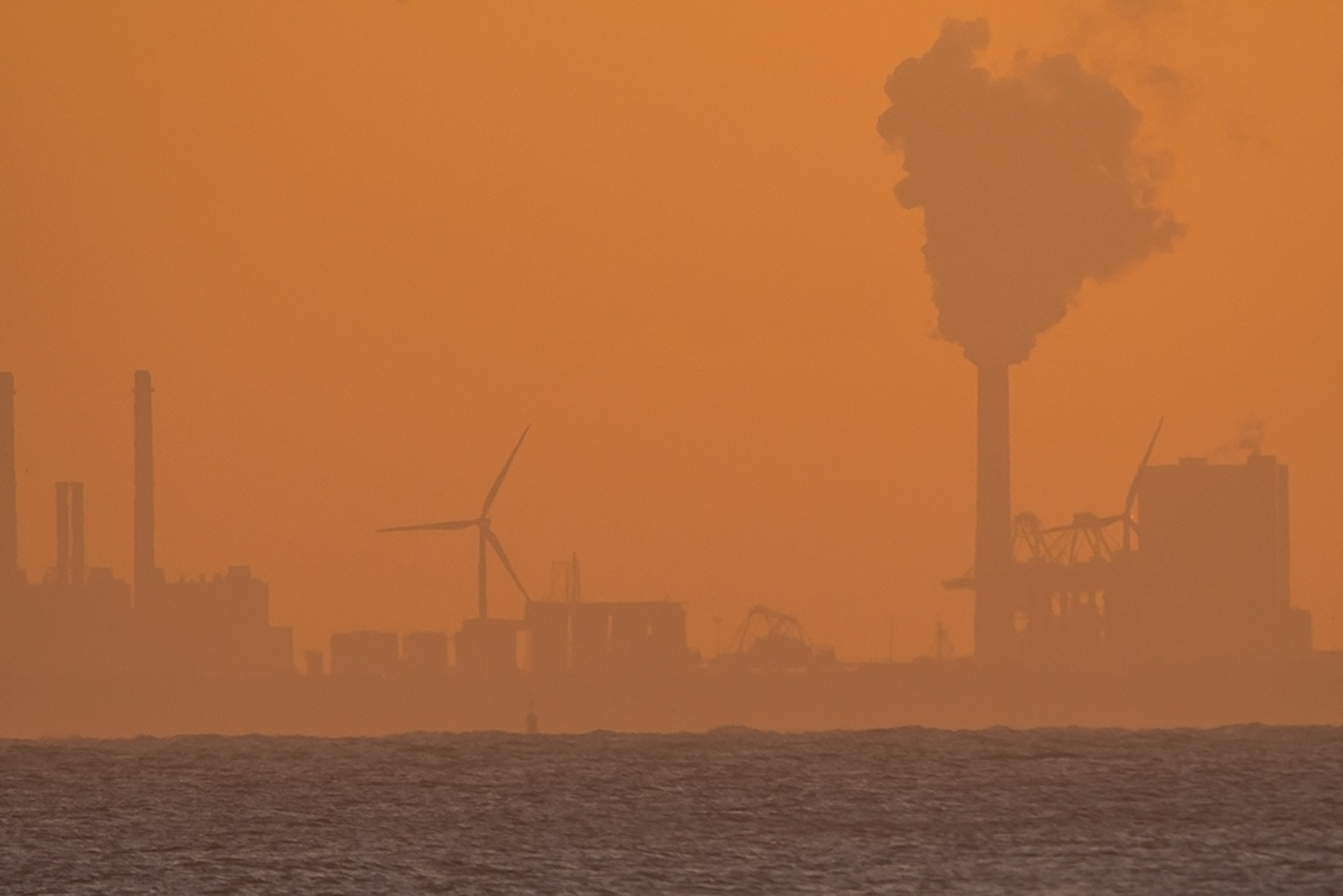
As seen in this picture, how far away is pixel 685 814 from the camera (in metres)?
8.98

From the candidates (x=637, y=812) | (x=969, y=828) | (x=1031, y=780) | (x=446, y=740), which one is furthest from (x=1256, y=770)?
(x=446, y=740)

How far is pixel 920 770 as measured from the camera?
380 inches

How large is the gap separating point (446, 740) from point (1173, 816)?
3.20 m

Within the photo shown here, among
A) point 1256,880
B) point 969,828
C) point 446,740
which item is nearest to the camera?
point 1256,880

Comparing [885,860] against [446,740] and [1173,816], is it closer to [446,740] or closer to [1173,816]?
[1173,816]

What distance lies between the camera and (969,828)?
8641 mm

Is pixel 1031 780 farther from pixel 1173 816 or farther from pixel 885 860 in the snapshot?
pixel 885 860

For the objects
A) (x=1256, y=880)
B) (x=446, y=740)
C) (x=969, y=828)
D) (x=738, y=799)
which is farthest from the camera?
(x=446, y=740)

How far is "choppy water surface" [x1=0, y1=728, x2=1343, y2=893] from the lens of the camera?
805 cm

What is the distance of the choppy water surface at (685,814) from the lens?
8.05 meters

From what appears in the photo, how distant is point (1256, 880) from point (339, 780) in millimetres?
3538

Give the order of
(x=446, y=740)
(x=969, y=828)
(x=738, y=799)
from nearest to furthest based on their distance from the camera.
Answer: (x=969, y=828)
(x=738, y=799)
(x=446, y=740)

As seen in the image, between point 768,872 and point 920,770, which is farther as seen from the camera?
point 920,770

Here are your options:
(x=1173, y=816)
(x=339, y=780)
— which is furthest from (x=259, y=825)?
(x=1173, y=816)
